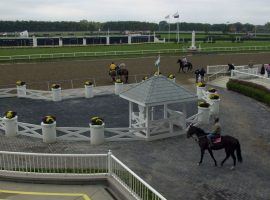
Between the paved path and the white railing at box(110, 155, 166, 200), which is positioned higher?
the white railing at box(110, 155, 166, 200)

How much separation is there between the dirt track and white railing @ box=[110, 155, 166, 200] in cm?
2128

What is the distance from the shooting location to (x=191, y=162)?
14.8 metres

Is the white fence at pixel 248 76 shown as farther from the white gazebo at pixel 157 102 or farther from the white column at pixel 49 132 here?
the white column at pixel 49 132

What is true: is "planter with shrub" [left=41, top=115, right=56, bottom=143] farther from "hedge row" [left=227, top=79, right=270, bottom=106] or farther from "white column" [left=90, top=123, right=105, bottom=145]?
"hedge row" [left=227, top=79, right=270, bottom=106]

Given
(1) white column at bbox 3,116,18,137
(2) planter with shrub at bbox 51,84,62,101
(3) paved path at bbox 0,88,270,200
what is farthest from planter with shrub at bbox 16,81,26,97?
(3) paved path at bbox 0,88,270,200

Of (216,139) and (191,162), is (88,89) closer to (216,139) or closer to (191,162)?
(191,162)

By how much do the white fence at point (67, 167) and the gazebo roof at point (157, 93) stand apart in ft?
15.5

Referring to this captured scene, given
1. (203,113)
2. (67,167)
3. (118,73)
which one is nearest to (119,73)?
(118,73)

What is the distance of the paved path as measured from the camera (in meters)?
12.4

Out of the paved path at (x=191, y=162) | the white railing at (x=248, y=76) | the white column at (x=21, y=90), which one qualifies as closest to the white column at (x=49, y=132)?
the paved path at (x=191, y=162)

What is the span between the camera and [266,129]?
19.3 meters

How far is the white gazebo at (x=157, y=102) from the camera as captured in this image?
694 inches

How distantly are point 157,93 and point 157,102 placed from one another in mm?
619

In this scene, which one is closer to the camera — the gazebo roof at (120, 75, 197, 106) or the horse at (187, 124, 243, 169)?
Result: the horse at (187, 124, 243, 169)
